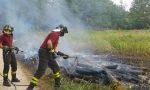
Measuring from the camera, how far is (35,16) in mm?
30531

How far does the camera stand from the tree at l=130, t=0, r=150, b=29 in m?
54.3

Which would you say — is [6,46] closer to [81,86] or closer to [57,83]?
[57,83]

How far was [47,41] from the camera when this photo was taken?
9.80m

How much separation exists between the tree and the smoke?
24.7 meters

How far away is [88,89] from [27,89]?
1.63m

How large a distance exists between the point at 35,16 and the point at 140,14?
32.1 metres

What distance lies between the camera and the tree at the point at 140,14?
5433 centimetres

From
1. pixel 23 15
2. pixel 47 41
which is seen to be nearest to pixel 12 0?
pixel 23 15

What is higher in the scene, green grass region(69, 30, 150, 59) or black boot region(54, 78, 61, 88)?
green grass region(69, 30, 150, 59)

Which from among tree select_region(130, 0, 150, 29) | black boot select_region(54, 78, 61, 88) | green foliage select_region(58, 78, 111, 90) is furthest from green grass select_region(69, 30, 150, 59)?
tree select_region(130, 0, 150, 29)

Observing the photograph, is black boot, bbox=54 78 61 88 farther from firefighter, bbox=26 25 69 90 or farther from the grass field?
firefighter, bbox=26 25 69 90

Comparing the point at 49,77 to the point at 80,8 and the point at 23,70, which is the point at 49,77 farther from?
the point at 80,8

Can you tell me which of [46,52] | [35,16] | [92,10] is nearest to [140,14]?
[92,10]

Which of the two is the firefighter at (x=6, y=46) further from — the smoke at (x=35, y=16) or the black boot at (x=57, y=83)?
the smoke at (x=35, y=16)
